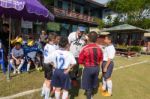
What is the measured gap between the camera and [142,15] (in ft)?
113

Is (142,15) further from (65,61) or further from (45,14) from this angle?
(65,61)

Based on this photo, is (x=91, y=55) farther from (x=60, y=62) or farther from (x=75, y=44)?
(x=75, y=44)

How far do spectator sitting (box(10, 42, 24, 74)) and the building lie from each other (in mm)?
20225

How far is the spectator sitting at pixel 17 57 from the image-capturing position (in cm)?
1012

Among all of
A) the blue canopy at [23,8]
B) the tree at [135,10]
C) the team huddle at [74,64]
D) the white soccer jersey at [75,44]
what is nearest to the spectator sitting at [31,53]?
the blue canopy at [23,8]

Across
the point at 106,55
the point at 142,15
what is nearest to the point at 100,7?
the point at 142,15

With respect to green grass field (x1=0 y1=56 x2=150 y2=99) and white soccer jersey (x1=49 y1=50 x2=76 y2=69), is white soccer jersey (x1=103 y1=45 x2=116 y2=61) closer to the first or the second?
green grass field (x1=0 y1=56 x2=150 y2=99)

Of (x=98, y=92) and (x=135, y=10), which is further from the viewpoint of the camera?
(x=135, y=10)

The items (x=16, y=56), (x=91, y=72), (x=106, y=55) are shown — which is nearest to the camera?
(x=91, y=72)

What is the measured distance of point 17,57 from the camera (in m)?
10.2

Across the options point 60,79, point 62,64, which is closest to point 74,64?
point 62,64

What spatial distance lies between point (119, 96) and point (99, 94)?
1.97 ft

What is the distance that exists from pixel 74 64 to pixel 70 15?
27.8 metres

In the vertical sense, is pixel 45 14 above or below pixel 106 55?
above
